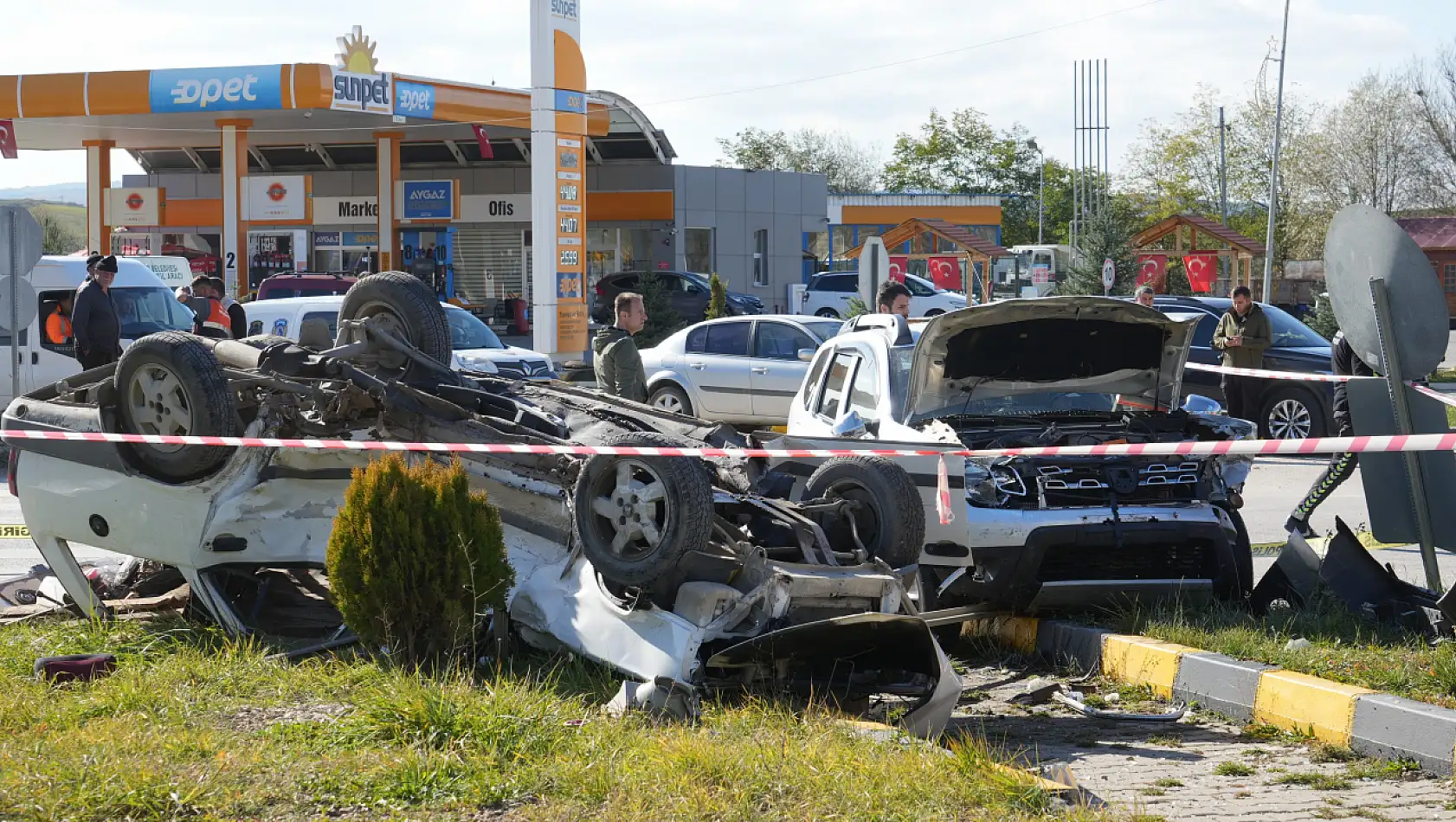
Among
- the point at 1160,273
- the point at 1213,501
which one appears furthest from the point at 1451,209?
the point at 1213,501

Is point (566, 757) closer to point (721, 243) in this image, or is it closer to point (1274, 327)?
point (1274, 327)

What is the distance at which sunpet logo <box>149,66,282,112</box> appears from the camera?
103 feet

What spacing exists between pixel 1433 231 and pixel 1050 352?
58.0 meters

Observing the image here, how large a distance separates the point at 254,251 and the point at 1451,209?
51.2 meters

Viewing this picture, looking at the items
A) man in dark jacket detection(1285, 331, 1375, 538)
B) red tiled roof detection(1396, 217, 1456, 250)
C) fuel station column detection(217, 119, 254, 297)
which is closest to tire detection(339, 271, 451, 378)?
man in dark jacket detection(1285, 331, 1375, 538)

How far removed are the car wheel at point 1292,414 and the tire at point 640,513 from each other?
479 inches

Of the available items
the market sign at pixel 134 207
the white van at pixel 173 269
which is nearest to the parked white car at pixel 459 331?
the white van at pixel 173 269

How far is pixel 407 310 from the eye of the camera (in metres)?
7.40

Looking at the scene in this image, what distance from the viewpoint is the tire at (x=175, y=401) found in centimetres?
642

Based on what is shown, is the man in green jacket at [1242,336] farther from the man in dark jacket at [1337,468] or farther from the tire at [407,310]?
the tire at [407,310]

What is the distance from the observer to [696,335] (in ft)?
57.8

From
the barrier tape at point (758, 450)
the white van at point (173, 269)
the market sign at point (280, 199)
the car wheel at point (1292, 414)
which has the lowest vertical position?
the car wheel at point (1292, 414)

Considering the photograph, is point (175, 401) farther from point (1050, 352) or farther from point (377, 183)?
point (377, 183)

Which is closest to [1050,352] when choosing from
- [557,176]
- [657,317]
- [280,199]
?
[557,176]
